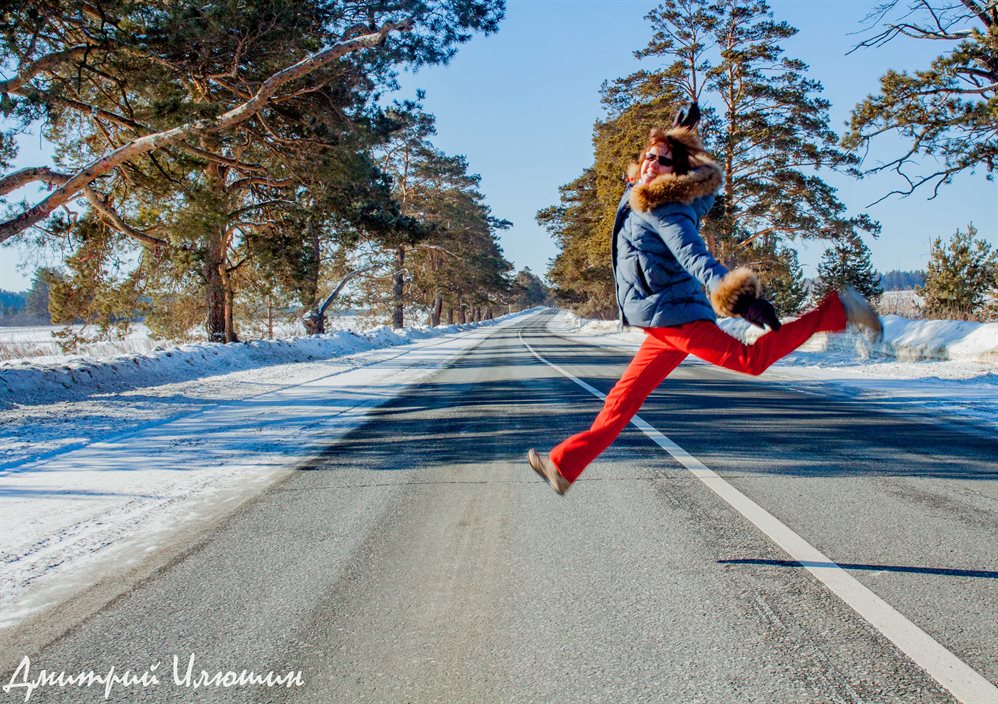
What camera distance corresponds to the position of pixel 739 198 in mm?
27688

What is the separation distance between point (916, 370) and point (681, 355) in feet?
37.7

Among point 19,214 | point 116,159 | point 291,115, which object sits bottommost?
point 19,214

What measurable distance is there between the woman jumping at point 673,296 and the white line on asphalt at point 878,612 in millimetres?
906

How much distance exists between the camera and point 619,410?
3.33 meters

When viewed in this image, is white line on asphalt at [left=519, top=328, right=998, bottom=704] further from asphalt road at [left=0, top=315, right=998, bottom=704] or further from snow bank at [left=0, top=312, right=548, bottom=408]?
snow bank at [left=0, top=312, right=548, bottom=408]

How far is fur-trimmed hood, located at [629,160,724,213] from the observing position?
292cm

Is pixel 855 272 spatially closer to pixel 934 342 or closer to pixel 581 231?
pixel 581 231

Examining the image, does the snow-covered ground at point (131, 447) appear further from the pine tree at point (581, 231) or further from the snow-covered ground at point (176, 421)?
the pine tree at point (581, 231)

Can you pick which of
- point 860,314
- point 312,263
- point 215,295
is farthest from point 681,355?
point 215,295

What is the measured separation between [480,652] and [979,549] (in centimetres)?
251

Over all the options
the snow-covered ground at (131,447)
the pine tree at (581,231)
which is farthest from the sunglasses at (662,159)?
the pine tree at (581,231)

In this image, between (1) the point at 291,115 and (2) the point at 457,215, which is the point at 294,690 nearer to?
(1) the point at 291,115

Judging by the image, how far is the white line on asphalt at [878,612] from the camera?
6.46 feet

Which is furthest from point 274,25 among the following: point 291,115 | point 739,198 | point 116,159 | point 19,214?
point 739,198
